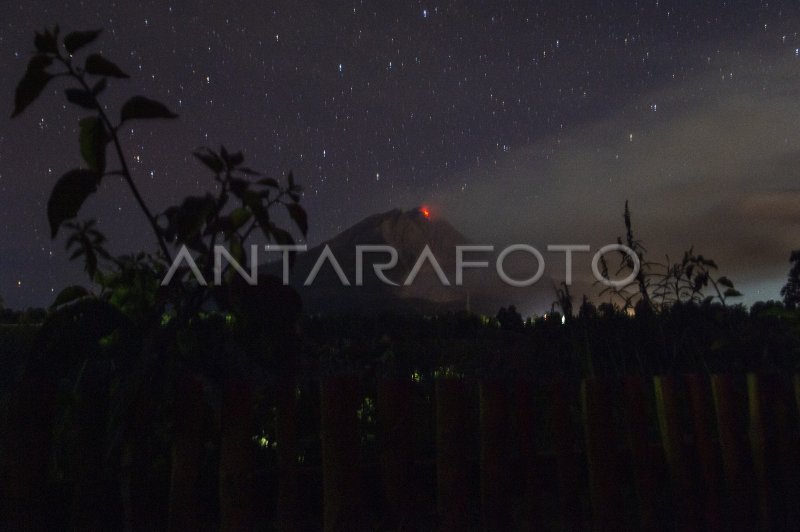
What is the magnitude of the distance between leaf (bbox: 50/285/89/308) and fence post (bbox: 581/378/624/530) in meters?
1.94

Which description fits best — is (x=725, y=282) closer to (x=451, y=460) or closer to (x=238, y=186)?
(x=451, y=460)

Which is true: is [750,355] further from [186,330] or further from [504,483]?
[186,330]

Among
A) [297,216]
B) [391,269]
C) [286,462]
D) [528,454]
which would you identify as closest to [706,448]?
[528,454]

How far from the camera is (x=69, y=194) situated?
159 cm

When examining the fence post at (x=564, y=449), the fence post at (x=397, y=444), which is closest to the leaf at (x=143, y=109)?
the fence post at (x=397, y=444)

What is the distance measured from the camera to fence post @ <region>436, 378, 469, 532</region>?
2.49 metres

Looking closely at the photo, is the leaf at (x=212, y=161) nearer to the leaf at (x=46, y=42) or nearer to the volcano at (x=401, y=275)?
the leaf at (x=46, y=42)

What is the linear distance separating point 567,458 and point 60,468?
75.6 inches

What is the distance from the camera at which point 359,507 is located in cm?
237

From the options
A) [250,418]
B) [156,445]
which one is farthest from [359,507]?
[156,445]

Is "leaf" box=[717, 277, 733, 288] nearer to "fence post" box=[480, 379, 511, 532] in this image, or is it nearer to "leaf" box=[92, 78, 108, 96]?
"fence post" box=[480, 379, 511, 532]

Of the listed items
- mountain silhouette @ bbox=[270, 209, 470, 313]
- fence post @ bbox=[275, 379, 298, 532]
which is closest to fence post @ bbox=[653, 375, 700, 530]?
fence post @ bbox=[275, 379, 298, 532]

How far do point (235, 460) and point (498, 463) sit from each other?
1.00 metres

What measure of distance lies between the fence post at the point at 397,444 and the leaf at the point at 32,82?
1.41 metres
